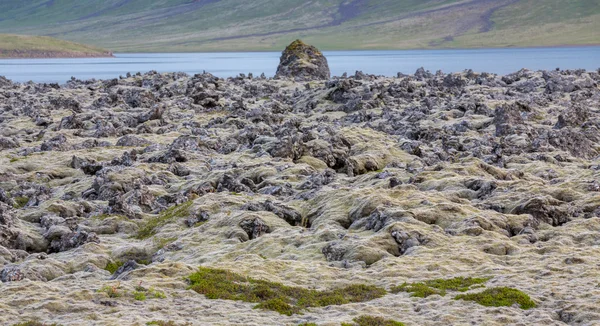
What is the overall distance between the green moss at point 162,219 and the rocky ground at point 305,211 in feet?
0.31

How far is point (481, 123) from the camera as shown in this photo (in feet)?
163

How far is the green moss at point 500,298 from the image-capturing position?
18141 millimetres

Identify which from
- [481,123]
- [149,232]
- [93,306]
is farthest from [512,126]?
[93,306]

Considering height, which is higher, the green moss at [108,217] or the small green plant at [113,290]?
the small green plant at [113,290]

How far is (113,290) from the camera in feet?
61.1

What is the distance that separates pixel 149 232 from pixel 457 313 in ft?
46.9

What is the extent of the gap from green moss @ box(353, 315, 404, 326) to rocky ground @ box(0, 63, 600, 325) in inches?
14.4

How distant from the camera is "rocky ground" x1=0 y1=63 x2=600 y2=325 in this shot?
60.5ft

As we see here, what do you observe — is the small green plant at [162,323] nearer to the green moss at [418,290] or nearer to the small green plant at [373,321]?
the small green plant at [373,321]

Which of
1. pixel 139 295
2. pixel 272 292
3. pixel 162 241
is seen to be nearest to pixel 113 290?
pixel 139 295

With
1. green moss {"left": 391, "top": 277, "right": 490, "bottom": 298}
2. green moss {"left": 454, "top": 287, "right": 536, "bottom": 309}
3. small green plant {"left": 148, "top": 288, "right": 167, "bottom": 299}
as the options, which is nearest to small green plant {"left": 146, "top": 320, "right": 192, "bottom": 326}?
small green plant {"left": 148, "top": 288, "right": 167, "bottom": 299}

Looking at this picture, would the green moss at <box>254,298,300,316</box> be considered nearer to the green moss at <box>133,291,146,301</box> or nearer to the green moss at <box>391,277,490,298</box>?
the green moss at <box>133,291,146,301</box>

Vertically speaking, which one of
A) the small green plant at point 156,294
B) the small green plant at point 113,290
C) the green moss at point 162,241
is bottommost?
the green moss at point 162,241

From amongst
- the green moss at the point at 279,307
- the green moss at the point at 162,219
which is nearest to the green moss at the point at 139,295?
the green moss at the point at 279,307
